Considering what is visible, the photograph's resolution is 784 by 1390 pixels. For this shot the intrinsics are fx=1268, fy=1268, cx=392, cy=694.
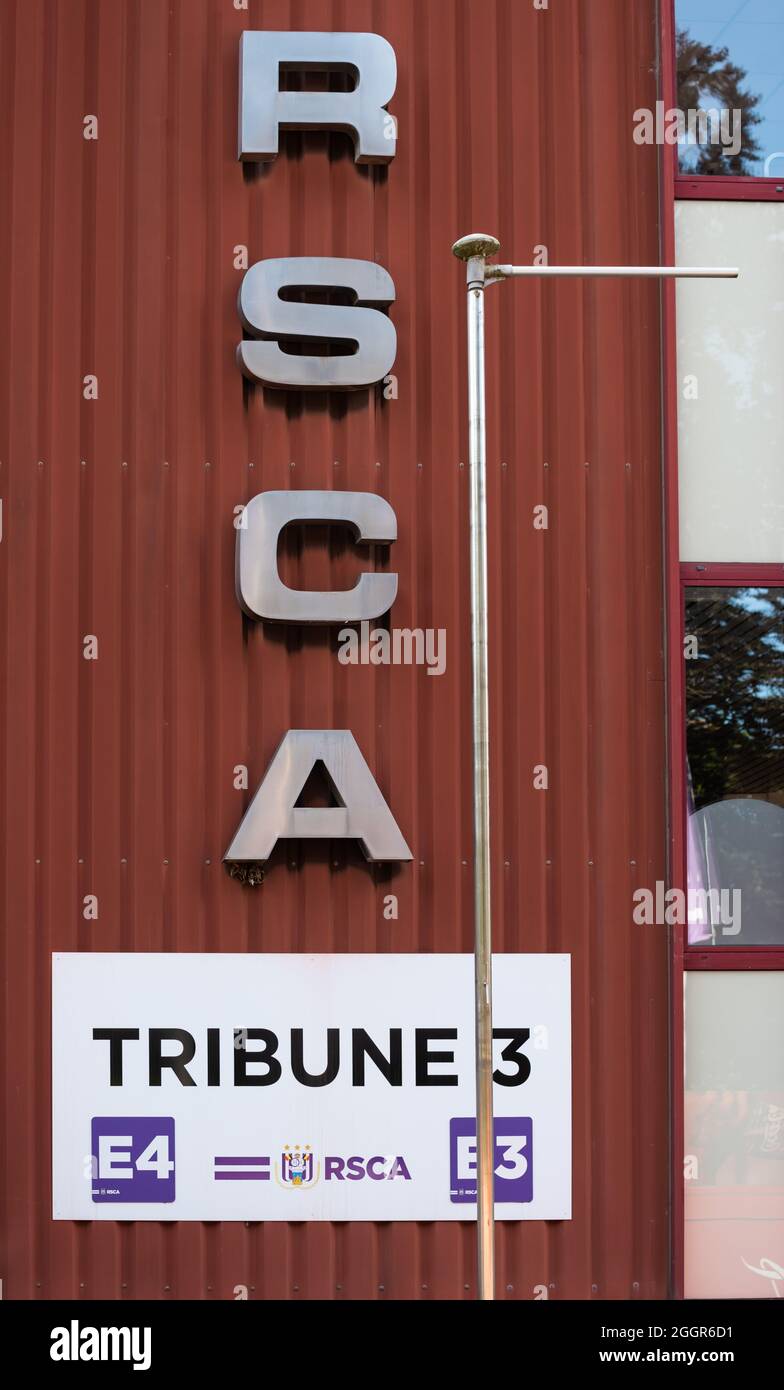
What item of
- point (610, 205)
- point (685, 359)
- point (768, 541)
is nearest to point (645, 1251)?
point (768, 541)

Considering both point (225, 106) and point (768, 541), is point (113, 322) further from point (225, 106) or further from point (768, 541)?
point (768, 541)

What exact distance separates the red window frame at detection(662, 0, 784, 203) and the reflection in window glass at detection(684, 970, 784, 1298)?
4764 mm

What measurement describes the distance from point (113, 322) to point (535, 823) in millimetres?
3748

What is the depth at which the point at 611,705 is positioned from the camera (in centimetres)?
726

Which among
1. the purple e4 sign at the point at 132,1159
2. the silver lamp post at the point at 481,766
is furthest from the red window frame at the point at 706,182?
the purple e4 sign at the point at 132,1159

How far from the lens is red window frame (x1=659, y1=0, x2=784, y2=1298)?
707 cm

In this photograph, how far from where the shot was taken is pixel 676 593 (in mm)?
7289

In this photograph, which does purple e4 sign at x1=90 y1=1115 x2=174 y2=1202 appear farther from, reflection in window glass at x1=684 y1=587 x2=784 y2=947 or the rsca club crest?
reflection in window glass at x1=684 y1=587 x2=784 y2=947

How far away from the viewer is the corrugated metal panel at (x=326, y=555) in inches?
278

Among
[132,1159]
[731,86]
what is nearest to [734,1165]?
[132,1159]

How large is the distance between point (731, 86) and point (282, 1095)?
6.46 meters

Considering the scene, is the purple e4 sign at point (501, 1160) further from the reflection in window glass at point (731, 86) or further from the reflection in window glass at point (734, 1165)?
the reflection in window glass at point (731, 86)

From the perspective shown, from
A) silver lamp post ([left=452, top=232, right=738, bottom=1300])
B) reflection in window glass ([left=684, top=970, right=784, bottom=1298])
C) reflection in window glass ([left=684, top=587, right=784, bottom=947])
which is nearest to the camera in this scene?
silver lamp post ([left=452, top=232, right=738, bottom=1300])

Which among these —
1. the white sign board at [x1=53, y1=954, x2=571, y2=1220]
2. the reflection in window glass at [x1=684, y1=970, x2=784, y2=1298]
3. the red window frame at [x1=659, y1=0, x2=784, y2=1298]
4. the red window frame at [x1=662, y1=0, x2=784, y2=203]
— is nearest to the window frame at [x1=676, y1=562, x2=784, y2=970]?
the red window frame at [x1=659, y1=0, x2=784, y2=1298]
